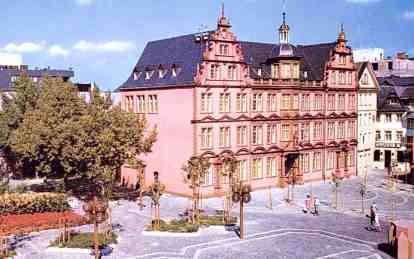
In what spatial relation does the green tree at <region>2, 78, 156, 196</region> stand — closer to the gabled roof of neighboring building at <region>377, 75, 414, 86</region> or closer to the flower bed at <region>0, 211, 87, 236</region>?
the flower bed at <region>0, 211, 87, 236</region>

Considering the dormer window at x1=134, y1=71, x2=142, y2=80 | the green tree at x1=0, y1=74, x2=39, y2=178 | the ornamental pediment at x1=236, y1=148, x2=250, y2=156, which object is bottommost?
the ornamental pediment at x1=236, y1=148, x2=250, y2=156

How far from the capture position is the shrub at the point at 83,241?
3834cm

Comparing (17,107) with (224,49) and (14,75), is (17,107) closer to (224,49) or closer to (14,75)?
(14,75)

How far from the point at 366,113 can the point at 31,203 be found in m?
52.0

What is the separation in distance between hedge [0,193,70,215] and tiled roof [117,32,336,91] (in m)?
18.3

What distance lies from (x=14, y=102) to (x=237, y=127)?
1089 inches

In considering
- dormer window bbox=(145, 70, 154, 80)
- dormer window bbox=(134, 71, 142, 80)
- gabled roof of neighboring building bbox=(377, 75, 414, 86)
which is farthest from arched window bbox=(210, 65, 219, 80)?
gabled roof of neighboring building bbox=(377, 75, 414, 86)

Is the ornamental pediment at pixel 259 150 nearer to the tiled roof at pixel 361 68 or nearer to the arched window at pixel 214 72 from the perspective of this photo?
the arched window at pixel 214 72

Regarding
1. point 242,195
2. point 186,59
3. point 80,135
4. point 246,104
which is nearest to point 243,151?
point 246,104

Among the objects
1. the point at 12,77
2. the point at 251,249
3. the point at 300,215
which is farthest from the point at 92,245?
the point at 12,77

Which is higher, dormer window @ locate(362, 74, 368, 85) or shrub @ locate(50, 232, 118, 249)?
dormer window @ locate(362, 74, 368, 85)

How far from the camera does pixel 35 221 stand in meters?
44.8

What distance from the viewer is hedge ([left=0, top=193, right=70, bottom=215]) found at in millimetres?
46509

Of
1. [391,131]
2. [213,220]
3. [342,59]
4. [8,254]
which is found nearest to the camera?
[8,254]
